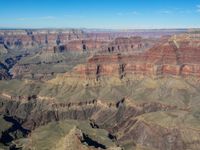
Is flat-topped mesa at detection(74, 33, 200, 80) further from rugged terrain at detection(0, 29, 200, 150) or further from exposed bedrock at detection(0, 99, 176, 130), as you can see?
exposed bedrock at detection(0, 99, 176, 130)

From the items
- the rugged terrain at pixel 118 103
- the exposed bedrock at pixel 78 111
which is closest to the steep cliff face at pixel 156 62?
the rugged terrain at pixel 118 103

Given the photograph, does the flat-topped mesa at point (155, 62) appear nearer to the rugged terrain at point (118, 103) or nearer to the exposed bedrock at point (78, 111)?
the rugged terrain at point (118, 103)

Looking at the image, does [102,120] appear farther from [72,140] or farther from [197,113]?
[72,140]

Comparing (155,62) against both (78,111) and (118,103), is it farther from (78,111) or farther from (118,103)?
(78,111)

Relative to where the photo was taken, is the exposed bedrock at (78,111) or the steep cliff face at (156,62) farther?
the steep cliff face at (156,62)

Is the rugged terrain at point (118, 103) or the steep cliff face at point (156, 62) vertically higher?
the steep cliff face at point (156, 62)

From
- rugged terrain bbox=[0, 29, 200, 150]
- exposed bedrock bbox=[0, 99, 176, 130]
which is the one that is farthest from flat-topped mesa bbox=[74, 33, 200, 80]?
exposed bedrock bbox=[0, 99, 176, 130]

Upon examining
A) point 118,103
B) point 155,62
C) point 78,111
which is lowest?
point 78,111

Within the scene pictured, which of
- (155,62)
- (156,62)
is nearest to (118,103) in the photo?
(155,62)
